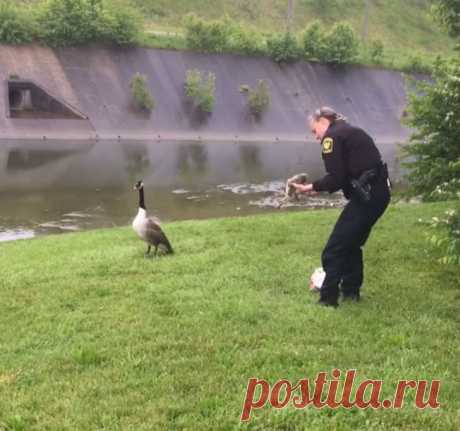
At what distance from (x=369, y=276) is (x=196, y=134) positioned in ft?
118

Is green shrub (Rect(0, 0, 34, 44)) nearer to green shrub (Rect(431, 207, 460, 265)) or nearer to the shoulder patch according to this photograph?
the shoulder patch

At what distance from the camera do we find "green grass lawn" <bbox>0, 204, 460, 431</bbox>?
206 inches

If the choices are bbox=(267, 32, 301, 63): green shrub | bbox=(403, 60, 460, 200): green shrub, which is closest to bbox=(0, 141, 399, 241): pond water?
bbox=(403, 60, 460, 200): green shrub

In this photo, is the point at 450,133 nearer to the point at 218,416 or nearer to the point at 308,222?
the point at 308,222

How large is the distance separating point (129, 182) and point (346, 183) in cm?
2075

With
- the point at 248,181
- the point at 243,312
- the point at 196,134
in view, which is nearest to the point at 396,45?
the point at 196,134

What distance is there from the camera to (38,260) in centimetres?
1216

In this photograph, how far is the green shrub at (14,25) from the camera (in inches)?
1748

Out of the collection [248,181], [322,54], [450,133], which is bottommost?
[248,181]

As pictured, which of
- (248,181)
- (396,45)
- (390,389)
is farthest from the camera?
(396,45)

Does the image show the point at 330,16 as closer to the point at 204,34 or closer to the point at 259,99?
the point at 204,34

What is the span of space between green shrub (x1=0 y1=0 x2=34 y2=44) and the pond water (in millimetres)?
12052

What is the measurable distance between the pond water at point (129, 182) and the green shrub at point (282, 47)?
17623 mm

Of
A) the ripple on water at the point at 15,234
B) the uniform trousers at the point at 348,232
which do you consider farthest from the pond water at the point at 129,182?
the uniform trousers at the point at 348,232
